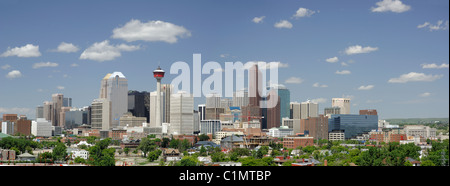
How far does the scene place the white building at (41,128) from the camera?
80.0m

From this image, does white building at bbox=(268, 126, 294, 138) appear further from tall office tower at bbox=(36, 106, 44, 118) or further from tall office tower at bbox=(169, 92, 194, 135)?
tall office tower at bbox=(36, 106, 44, 118)

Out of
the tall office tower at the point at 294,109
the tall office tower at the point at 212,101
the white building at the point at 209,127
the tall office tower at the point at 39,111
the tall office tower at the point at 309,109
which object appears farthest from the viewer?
the tall office tower at the point at 39,111

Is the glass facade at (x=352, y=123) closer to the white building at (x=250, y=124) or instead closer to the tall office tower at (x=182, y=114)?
the white building at (x=250, y=124)

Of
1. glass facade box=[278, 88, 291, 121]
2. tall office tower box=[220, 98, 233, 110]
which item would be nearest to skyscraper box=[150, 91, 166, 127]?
tall office tower box=[220, 98, 233, 110]

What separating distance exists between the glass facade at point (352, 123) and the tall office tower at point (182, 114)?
1945cm

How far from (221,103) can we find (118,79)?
23.0m

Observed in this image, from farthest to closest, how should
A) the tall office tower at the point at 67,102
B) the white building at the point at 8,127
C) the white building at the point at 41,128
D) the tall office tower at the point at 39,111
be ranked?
the tall office tower at the point at 67,102
the tall office tower at the point at 39,111
the white building at the point at 41,128
the white building at the point at 8,127

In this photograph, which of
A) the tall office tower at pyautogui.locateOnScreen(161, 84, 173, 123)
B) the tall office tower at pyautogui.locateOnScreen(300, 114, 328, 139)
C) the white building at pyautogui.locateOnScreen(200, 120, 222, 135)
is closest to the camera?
the tall office tower at pyautogui.locateOnScreen(300, 114, 328, 139)

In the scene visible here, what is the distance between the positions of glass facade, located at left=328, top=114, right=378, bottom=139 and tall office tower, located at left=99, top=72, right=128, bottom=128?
37056 millimetres

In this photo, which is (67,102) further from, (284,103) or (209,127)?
(284,103)

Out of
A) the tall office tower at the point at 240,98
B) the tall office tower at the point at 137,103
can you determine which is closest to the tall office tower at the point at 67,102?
the tall office tower at the point at 137,103

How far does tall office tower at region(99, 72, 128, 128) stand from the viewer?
90.6 m

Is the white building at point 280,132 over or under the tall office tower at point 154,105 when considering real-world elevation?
under
